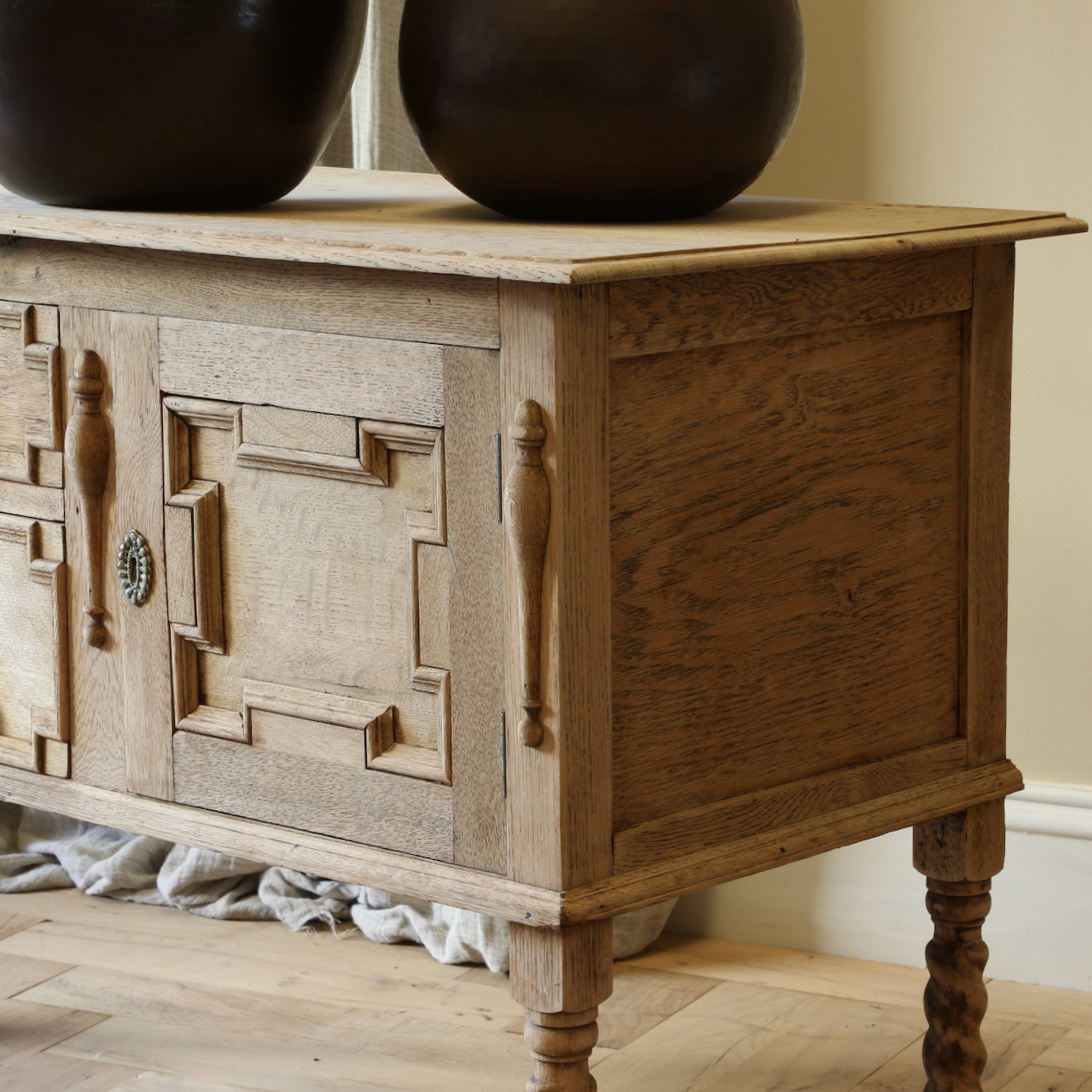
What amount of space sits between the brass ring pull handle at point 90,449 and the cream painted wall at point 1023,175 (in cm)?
76

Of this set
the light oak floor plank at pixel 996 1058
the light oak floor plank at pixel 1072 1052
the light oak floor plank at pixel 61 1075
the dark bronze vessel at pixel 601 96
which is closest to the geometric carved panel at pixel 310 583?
the dark bronze vessel at pixel 601 96

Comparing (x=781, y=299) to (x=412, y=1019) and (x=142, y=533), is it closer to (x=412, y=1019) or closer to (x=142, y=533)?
(x=142, y=533)

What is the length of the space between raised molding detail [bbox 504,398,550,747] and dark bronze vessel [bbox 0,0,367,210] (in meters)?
0.35

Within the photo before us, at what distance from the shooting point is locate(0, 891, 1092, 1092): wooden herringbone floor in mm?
1494

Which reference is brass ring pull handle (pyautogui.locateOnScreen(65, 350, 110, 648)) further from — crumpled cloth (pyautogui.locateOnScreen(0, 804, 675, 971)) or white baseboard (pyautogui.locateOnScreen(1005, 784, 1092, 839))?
white baseboard (pyautogui.locateOnScreen(1005, 784, 1092, 839))

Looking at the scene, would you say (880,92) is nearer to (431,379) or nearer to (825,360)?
(825,360)

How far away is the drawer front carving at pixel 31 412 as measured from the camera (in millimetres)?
1159

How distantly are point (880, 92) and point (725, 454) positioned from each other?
0.70 metres

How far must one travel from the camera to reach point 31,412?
1.18 m

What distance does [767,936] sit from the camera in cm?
176

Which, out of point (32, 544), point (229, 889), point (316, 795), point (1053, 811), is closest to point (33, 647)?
point (32, 544)

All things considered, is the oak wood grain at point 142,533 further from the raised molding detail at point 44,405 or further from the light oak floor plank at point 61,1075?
the light oak floor plank at point 61,1075

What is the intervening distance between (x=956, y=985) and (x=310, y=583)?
609 mm

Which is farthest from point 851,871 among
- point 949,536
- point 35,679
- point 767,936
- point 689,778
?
point 35,679
